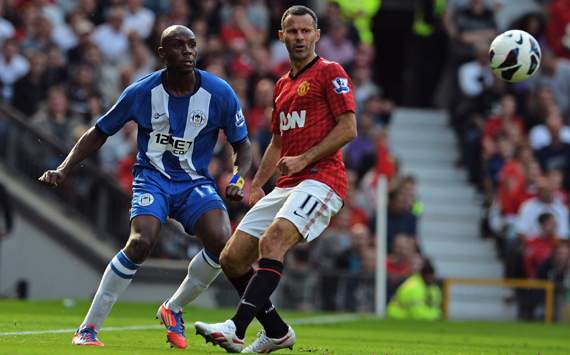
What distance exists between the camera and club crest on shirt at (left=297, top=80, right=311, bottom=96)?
34.4ft

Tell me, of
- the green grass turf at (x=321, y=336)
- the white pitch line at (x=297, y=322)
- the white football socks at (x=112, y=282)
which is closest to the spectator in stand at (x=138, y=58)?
the green grass turf at (x=321, y=336)

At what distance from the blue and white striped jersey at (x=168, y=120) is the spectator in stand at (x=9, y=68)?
32.3 feet

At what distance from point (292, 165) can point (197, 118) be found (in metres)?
1.19

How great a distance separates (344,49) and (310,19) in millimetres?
13509

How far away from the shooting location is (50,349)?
975 centimetres

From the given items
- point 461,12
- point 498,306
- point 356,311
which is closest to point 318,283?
point 356,311

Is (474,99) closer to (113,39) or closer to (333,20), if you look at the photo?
(333,20)

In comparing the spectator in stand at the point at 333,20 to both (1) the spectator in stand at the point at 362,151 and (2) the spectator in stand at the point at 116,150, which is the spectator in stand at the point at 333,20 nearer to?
(1) the spectator in stand at the point at 362,151

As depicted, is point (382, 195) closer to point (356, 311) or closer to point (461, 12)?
point (356, 311)

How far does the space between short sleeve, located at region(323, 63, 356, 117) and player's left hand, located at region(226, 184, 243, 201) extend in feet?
2.90

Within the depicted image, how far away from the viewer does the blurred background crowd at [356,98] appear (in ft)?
67.7

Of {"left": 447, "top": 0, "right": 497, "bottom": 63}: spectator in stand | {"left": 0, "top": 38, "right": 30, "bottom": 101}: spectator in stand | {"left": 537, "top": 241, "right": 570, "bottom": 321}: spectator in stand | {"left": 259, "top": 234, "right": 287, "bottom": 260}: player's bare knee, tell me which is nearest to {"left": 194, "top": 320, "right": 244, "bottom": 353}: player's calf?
{"left": 259, "top": 234, "right": 287, "bottom": 260}: player's bare knee

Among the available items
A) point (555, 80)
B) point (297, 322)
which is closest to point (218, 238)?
point (297, 322)

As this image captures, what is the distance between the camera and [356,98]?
23734 millimetres
